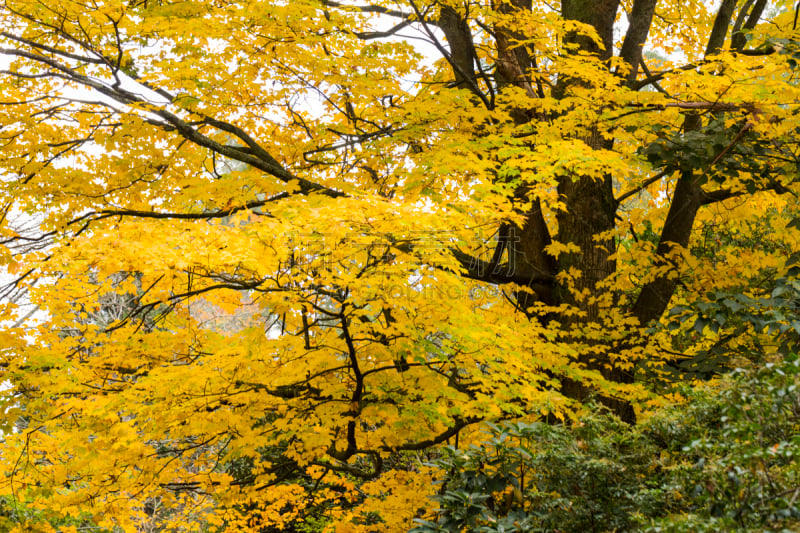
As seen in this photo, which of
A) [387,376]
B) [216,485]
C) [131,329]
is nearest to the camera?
[387,376]

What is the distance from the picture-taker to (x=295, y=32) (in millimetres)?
5359

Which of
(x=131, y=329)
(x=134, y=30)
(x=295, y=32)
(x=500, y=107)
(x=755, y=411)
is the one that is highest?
(x=134, y=30)

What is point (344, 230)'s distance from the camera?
3693 millimetres

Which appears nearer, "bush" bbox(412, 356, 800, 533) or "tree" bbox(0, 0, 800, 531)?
"bush" bbox(412, 356, 800, 533)

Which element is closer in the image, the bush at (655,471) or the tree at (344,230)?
the bush at (655,471)

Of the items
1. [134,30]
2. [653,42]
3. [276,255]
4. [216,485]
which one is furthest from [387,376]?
[653,42]

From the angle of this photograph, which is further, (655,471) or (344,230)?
(344,230)

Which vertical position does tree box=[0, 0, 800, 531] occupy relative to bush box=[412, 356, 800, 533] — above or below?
above

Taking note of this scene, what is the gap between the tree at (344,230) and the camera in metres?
4.06

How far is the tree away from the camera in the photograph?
4.06 meters

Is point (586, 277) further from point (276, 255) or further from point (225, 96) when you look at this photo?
point (225, 96)

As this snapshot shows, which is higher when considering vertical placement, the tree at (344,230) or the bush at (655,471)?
the tree at (344,230)

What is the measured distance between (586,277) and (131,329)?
5.04m

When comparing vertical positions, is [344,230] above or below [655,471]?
above
